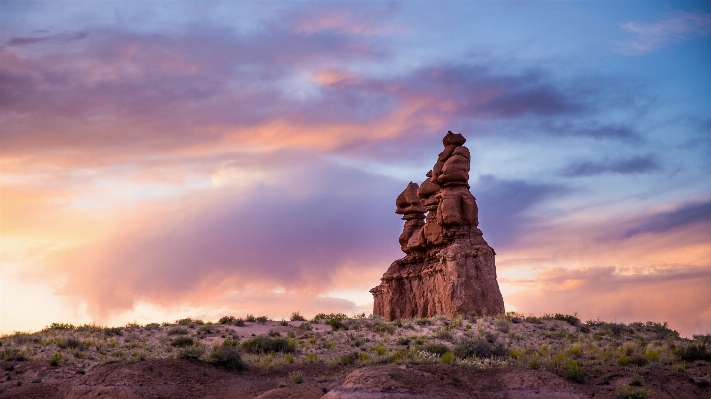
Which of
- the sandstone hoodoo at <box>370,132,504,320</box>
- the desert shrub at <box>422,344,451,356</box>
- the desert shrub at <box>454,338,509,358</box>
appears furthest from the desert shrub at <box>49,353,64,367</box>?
the sandstone hoodoo at <box>370,132,504,320</box>

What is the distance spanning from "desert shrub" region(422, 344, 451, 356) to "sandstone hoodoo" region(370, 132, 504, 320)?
11.8m

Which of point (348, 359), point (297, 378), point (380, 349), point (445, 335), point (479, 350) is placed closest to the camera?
point (297, 378)

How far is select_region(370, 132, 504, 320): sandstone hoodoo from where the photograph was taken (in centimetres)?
3928

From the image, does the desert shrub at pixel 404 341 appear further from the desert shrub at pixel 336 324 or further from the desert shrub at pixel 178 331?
the desert shrub at pixel 178 331

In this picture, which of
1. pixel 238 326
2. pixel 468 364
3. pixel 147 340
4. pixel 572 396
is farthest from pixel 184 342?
pixel 572 396

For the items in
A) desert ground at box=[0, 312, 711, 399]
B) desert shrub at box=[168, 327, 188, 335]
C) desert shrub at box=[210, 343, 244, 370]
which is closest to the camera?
desert ground at box=[0, 312, 711, 399]

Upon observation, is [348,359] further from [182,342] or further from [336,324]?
[336,324]

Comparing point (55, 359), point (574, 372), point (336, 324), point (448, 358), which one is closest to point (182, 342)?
point (55, 359)

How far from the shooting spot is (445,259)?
135 feet

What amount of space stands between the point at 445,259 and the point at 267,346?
629 inches

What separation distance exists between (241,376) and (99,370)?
4.51m

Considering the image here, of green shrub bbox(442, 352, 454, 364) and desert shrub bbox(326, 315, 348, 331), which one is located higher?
desert shrub bbox(326, 315, 348, 331)

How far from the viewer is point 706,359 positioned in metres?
23.8

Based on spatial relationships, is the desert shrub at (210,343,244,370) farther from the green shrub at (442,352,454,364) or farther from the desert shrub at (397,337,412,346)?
the desert shrub at (397,337,412,346)
